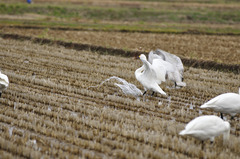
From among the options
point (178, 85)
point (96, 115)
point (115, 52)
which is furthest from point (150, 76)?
point (115, 52)

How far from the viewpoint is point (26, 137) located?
17.5 feet

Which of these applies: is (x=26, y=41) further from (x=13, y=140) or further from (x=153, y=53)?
(x=13, y=140)

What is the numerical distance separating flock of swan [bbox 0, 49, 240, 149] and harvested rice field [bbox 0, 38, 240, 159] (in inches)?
13.1

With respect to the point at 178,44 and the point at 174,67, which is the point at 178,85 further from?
the point at 178,44

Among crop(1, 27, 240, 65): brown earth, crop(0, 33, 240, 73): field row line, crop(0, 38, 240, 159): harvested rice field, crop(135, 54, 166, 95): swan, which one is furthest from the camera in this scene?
crop(1, 27, 240, 65): brown earth

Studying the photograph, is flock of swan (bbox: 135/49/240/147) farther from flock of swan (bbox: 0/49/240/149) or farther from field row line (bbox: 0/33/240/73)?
field row line (bbox: 0/33/240/73)

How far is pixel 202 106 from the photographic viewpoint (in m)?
6.04

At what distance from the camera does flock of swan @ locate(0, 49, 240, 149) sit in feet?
16.4

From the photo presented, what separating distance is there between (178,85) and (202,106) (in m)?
3.20

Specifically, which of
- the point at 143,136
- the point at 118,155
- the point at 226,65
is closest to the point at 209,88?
the point at 226,65

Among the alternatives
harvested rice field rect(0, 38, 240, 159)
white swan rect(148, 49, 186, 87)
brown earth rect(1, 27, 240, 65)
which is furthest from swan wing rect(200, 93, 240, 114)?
brown earth rect(1, 27, 240, 65)

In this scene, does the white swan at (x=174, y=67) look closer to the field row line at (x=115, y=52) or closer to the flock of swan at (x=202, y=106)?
the flock of swan at (x=202, y=106)

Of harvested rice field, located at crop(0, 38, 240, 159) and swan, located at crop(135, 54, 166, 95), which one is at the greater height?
swan, located at crop(135, 54, 166, 95)

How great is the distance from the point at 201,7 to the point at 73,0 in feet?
62.9
